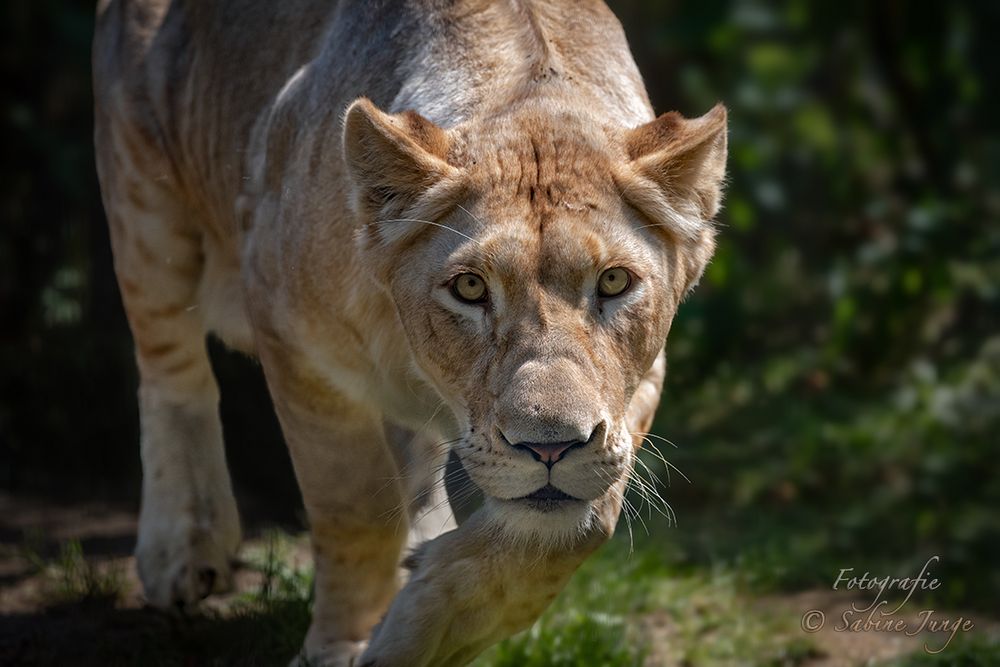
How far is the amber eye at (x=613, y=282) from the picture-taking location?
10.4 ft

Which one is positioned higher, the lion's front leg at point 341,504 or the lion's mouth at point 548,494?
the lion's mouth at point 548,494

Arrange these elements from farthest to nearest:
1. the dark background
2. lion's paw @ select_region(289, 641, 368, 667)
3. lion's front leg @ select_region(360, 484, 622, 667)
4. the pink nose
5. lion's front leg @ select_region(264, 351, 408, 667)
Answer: the dark background → lion's paw @ select_region(289, 641, 368, 667) → lion's front leg @ select_region(264, 351, 408, 667) → lion's front leg @ select_region(360, 484, 622, 667) → the pink nose

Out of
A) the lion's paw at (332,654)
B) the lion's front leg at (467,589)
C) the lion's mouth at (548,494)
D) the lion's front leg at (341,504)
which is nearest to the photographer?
the lion's mouth at (548,494)

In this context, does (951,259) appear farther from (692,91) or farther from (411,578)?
(411,578)

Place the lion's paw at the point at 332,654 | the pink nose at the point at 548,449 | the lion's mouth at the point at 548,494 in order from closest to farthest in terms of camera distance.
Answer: the pink nose at the point at 548,449 → the lion's mouth at the point at 548,494 → the lion's paw at the point at 332,654

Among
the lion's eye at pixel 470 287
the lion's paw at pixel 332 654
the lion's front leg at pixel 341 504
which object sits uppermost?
the lion's eye at pixel 470 287

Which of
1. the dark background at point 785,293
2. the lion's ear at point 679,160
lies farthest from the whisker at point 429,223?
the dark background at point 785,293

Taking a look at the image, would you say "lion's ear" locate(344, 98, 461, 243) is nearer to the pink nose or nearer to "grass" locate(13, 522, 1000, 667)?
the pink nose

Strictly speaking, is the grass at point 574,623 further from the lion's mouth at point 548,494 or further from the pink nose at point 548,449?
the pink nose at point 548,449

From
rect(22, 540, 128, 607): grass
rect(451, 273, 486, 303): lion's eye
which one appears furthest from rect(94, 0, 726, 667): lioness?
rect(22, 540, 128, 607): grass

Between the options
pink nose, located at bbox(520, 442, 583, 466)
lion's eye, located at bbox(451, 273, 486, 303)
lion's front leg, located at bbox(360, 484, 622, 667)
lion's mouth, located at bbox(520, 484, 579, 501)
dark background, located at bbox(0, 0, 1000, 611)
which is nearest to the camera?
pink nose, located at bbox(520, 442, 583, 466)

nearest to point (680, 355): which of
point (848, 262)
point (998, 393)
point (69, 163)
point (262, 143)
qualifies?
point (848, 262)

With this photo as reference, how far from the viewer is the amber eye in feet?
10.4

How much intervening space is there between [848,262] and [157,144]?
438 centimetres
